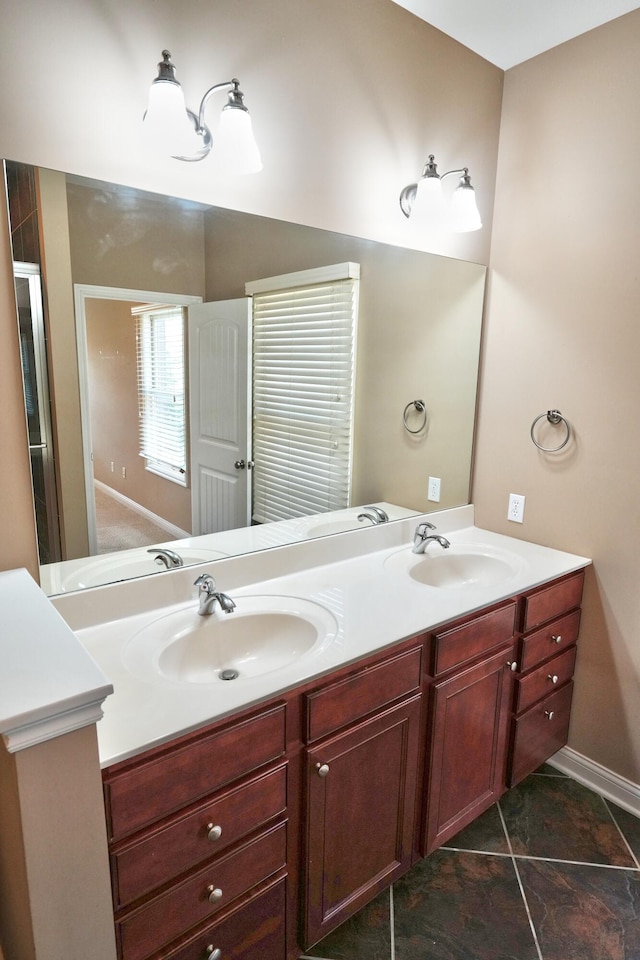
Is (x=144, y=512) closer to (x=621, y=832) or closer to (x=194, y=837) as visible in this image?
(x=194, y=837)

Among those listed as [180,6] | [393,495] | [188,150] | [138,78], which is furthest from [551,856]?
[180,6]

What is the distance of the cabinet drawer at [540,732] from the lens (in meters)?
1.95

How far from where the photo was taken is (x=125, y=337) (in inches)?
57.7

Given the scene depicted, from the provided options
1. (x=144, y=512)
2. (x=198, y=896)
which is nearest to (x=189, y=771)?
(x=198, y=896)

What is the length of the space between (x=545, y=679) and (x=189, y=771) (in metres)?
1.41

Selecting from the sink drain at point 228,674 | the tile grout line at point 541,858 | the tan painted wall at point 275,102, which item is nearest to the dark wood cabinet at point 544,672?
the tile grout line at point 541,858

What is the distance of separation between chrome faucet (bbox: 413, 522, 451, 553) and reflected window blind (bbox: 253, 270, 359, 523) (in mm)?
304

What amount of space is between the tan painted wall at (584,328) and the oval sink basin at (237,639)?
1.11 m

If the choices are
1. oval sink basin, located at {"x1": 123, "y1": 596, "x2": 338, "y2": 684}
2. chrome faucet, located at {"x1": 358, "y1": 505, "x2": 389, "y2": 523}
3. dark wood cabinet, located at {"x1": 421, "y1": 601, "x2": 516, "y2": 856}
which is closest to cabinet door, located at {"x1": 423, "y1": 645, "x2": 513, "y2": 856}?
dark wood cabinet, located at {"x1": 421, "y1": 601, "x2": 516, "y2": 856}

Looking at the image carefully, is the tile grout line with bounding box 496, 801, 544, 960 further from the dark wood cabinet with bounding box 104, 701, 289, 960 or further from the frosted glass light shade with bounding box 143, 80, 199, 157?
the frosted glass light shade with bounding box 143, 80, 199, 157

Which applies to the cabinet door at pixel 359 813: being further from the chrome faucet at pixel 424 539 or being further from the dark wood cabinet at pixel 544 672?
the chrome faucet at pixel 424 539

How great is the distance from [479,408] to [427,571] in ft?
2.46

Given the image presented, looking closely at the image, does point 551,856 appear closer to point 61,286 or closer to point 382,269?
point 382,269

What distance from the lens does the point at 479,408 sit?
7.73 ft
